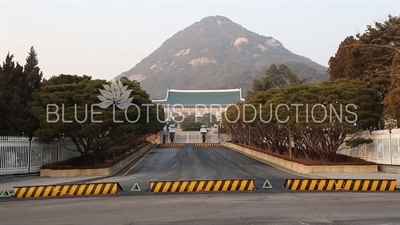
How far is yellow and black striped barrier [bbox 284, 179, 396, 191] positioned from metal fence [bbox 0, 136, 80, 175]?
14482 mm

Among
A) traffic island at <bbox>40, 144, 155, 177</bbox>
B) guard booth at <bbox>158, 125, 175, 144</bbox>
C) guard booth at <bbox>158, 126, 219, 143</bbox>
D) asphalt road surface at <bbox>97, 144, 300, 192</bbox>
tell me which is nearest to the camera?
asphalt road surface at <bbox>97, 144, 300, 192</bbox>

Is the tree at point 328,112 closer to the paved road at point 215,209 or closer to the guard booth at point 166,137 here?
the paved road at point 215,209

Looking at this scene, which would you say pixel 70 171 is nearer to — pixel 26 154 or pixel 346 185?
pixel 26 154

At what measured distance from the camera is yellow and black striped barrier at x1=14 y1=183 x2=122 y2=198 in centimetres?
1848

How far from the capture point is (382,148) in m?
29.9

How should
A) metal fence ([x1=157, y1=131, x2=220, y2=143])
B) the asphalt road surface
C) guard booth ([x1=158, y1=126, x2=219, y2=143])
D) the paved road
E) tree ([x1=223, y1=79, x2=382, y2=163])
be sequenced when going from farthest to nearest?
1. metal fence ([x1=157, y1=131, x2=220, y2=143])
2. guard booth ([x1=158, y1=126, x2=219, y2=143])
3. tree ([x1=223, y1=79, x2=382, y2=163])
4. the asphalt road surface
5. the paved road

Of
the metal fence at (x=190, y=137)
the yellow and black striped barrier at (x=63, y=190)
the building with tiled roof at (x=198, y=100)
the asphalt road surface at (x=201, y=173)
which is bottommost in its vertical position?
the metal fence at (x=190, y=137)

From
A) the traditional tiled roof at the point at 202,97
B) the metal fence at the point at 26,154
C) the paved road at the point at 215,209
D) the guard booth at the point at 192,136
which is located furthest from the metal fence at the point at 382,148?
the traditional tiled roof at the point at 202,97

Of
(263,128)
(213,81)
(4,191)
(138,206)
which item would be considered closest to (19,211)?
(138,206)

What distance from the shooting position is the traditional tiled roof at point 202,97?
12225 centimetres

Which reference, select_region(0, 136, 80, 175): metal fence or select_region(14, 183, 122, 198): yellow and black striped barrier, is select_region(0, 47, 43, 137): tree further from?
select_region(14, 183, 122, 198): yellow and black striped barrier

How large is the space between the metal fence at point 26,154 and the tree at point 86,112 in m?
1.07

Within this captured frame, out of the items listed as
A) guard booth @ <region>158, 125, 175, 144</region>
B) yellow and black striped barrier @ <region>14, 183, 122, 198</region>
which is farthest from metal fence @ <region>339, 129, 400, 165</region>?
guard booth @ <region>158, 125, 175, 144</region>

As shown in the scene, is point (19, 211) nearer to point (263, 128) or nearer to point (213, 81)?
point (263, 128)
